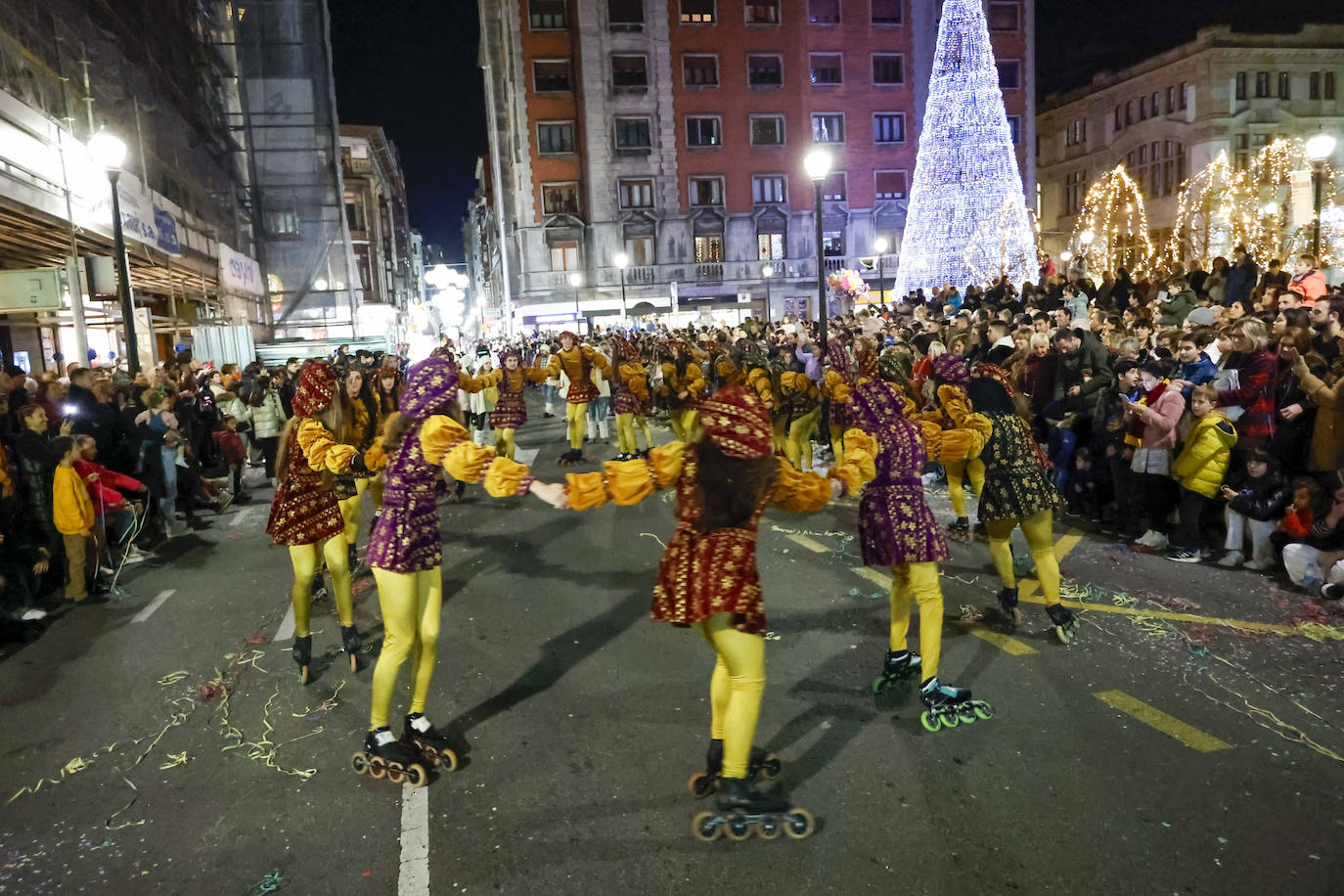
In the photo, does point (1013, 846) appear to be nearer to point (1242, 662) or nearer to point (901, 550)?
point (901, 550)

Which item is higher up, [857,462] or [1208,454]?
[857,462]

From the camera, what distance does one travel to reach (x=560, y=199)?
47750 mm

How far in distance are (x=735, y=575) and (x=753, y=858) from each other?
1.22 m

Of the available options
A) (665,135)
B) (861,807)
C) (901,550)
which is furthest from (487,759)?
→ (665,135)

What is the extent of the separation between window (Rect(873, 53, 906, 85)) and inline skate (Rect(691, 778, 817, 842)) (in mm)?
51522

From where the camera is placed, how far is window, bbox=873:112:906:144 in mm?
49312

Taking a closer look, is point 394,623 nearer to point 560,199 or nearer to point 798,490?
point 798,490

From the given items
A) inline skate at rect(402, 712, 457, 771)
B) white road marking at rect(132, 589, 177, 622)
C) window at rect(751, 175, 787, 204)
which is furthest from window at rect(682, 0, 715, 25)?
inline skate at rect(402, 712, 457, 771)

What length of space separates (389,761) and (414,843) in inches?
25.1

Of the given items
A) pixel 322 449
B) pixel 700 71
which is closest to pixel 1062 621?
pixel 322 449

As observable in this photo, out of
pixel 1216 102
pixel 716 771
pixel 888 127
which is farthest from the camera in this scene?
pixel 888 127

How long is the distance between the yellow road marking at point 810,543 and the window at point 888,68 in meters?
46.4

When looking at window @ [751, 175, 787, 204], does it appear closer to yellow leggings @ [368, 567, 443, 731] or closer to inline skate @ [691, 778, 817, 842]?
yellow leggings @ [368, 567, 443, 731]

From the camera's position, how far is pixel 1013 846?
12.3 ft
